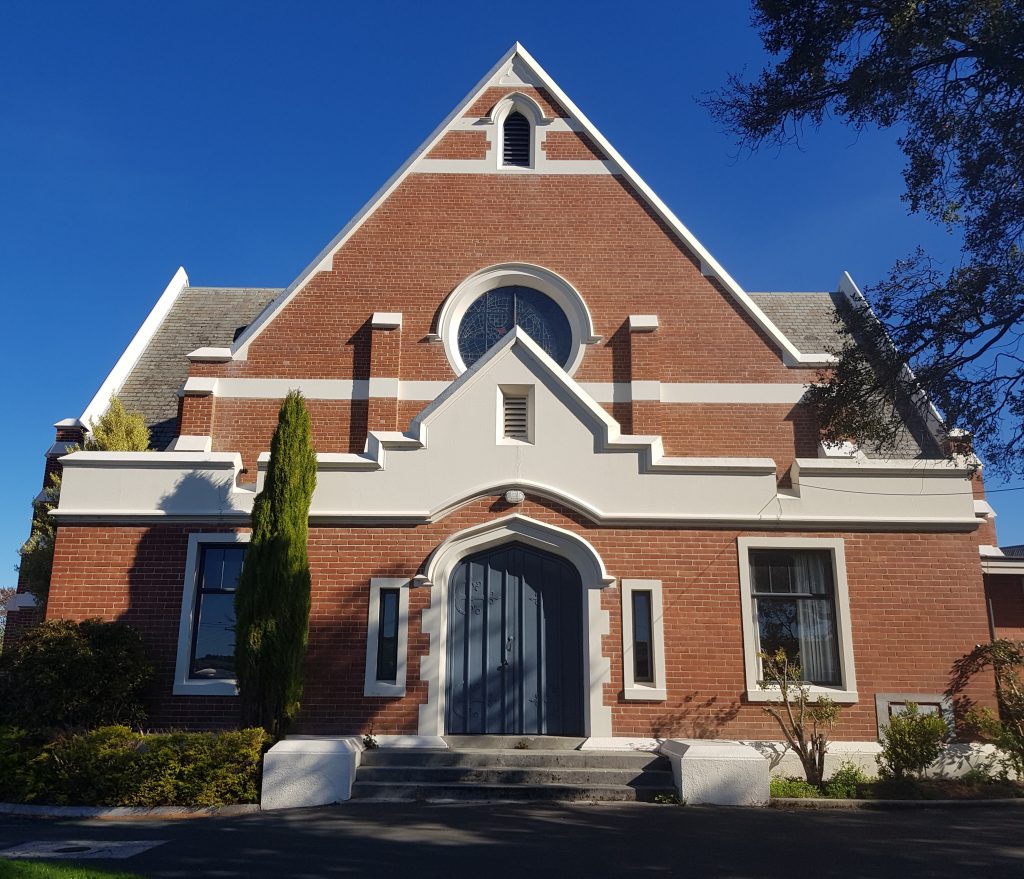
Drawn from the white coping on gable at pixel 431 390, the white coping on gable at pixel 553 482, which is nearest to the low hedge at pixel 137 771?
the white coping on gable at pixel 553 482

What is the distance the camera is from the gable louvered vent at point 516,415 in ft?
42.4

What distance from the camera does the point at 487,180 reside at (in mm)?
16078

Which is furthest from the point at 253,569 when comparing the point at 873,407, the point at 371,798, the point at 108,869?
the point at 873,407

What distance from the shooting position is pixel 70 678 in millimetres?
11086

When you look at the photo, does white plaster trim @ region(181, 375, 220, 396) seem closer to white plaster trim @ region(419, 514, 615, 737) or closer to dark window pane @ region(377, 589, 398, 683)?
dark window pane @ region(377, 589, 398, 683)

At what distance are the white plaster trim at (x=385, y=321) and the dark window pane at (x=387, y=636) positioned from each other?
4.84 metres

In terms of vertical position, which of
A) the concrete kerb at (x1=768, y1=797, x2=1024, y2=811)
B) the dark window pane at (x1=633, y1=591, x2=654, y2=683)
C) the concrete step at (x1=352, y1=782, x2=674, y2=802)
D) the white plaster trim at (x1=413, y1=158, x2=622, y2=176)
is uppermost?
the white plaster trim at (x1=413, y1=158, x2=622, y2=176)

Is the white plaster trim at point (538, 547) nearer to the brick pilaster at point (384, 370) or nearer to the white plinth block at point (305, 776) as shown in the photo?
the white plinth block at point (305, 776)

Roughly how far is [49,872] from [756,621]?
8953mm

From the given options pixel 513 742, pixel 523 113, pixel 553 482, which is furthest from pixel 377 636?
pixel 523 113

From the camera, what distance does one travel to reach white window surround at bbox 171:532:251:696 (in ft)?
39.7

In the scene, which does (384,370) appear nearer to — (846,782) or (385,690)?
(385,690)

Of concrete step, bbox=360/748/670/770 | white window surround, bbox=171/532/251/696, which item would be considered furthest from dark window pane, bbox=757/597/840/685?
white window surround, bbox=171/532/251/696

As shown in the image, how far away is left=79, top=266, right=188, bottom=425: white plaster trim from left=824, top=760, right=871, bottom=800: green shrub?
46.3ft
